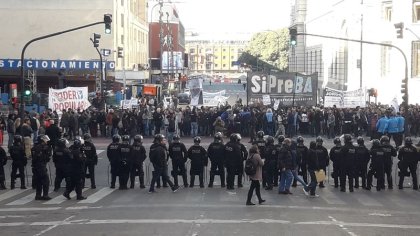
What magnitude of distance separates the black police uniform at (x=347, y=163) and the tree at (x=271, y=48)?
376 feet

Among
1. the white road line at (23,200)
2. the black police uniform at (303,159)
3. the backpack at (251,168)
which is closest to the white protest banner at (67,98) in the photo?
the white road line at (23,200)

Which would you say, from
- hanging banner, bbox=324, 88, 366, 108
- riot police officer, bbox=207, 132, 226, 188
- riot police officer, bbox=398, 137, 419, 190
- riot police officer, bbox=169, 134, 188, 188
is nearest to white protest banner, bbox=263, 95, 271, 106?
hanging banner, bbox=324, 88, 366, 108

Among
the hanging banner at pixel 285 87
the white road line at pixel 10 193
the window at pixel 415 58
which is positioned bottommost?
the white road line at pixel 10 193

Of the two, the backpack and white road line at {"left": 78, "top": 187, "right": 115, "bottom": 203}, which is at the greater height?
the backpack

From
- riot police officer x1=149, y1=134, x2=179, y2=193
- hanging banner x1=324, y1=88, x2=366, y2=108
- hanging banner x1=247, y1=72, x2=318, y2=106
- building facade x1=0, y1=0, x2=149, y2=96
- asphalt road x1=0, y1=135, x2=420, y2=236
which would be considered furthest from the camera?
building facade x1=0, y1=0, x2=149, y2=96

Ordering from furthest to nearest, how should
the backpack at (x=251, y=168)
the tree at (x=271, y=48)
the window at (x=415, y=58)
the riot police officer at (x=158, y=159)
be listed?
the tree at (x=271, y=48)
the window at (x=415, y=58)
the riot police officer at (x=158, y=159)
the backpack at (x=251, y=168)

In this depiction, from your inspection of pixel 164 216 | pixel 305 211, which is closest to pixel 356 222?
pixel 305 211

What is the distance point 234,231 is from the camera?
1400 centimetres

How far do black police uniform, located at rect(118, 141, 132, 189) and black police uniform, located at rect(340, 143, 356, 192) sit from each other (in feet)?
19.7

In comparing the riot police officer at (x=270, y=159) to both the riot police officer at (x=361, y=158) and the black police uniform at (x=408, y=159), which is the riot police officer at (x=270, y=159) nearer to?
the riot police officer at (x=361, y=158)

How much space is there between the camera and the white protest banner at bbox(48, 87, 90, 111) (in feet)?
127

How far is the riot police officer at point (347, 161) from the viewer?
69.0 feet

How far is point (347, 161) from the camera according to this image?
69.0ft

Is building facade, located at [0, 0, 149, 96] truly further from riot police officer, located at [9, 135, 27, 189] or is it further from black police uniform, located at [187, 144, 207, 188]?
black police uniform, located at [187, 144, 207, 188]
